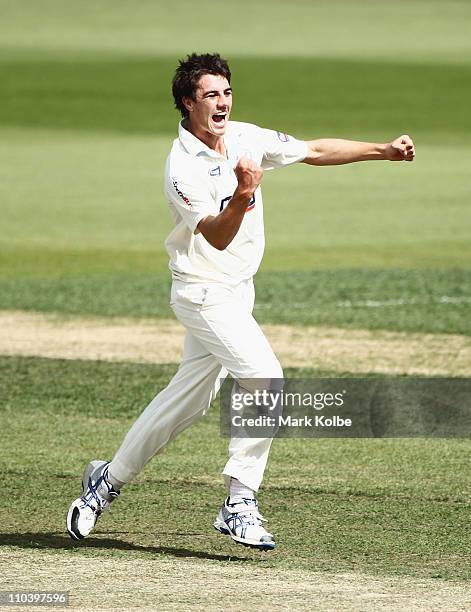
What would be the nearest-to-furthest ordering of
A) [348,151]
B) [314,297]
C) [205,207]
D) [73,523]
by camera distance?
[205,207] < [73,523] < [348,151] < [314,297]

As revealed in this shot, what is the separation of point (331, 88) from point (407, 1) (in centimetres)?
3372

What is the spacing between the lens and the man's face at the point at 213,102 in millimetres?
7090

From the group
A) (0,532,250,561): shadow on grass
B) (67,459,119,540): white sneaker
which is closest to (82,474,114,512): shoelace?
(67,459,119,540): white sneaker

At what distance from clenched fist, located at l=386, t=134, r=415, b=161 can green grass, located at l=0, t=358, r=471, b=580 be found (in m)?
1.89

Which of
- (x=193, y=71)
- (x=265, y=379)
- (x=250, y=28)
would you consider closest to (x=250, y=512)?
(x=265, y=379)

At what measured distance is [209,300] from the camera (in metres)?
7.14

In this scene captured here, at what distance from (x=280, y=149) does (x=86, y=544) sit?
2179 millimetres

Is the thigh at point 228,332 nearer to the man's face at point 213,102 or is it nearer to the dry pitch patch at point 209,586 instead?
the man's face at point 213,102

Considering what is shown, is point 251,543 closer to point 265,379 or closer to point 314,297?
point 265,379

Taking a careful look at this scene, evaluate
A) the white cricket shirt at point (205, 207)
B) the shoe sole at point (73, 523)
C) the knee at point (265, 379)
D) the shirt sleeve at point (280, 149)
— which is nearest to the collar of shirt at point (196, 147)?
the white cricket shirt at point (205, 207)

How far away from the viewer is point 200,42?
6034cm

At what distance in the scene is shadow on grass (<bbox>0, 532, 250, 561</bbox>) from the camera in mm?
7137

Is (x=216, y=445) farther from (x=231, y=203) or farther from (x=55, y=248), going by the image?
(x=55, y=248)

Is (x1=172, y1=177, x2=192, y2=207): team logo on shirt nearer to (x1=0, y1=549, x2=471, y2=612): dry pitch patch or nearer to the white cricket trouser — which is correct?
the white cricket trouser
